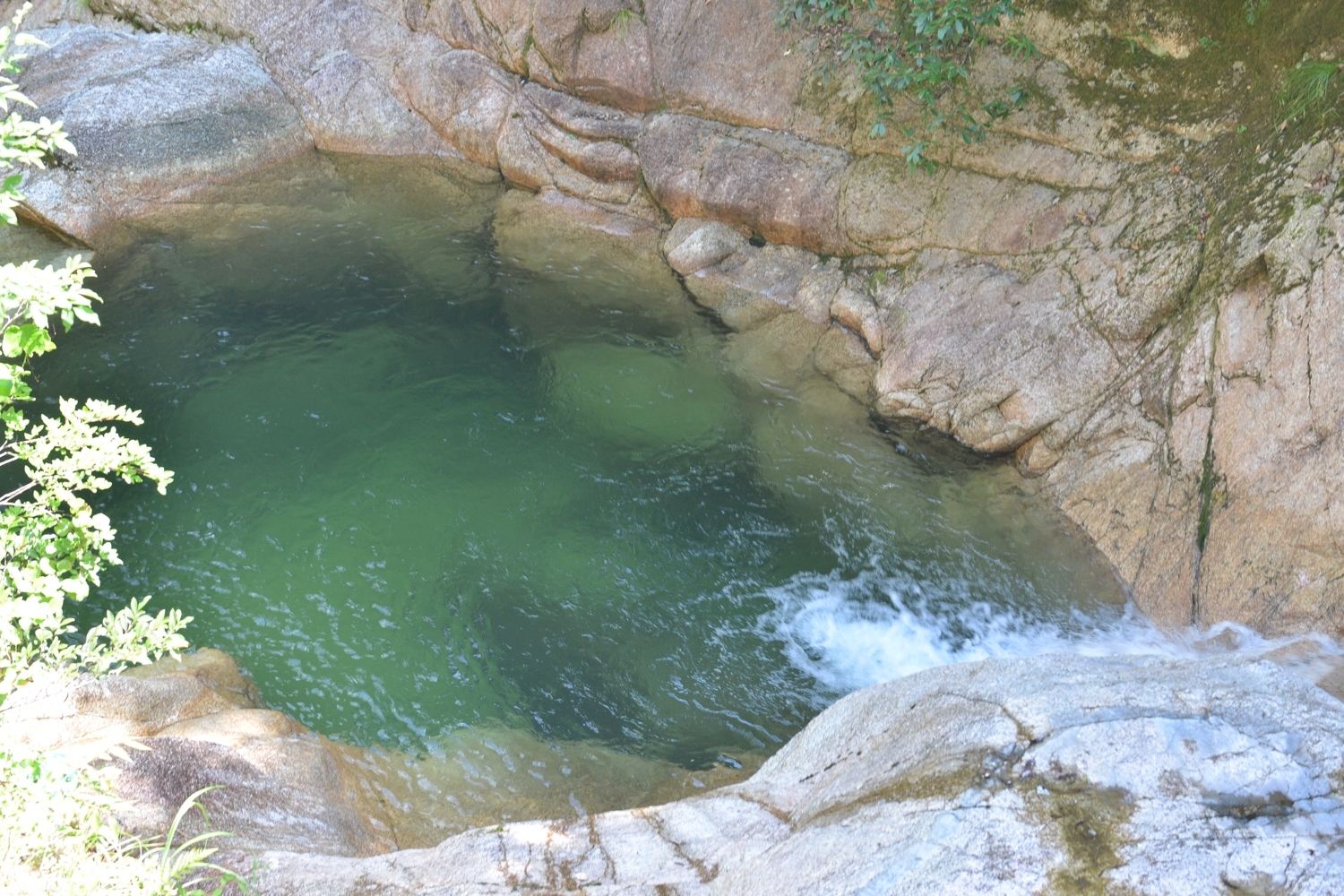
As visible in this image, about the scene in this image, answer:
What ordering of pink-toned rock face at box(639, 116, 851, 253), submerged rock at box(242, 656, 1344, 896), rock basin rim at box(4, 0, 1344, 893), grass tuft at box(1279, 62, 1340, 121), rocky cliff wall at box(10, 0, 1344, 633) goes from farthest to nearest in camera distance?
pink-toned rock face at box(639, 116, 851, 253)
grass tuft at box(1279, 62, 1340, 121)
rocky cliff wall at box(10, 0, 1344, 633)
rock basin rim at box(4, 0, 1344, 893)
submerged rock at box(242, 656, 1344, 896)

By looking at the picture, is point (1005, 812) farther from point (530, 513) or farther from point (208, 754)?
point (530, 513)

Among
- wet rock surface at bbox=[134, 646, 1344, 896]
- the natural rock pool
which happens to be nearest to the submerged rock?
wet rock surface at bbox=[134, 646, 1344, 896]

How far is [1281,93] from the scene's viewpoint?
245 inches

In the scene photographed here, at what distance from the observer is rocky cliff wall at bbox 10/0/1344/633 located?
18.5ft

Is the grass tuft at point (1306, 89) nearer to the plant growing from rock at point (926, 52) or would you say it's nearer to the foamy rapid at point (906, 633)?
the plant growing from rock at point (926, 52)

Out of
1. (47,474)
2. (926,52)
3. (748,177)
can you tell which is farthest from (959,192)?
(47,474)

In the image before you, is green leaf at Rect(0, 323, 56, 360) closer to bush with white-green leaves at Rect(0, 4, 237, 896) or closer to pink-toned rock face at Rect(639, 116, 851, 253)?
bush with white-green leaves at Rect(0, 4, 237, 896)

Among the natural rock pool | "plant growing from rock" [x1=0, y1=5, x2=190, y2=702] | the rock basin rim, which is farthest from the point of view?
the natural rock pool

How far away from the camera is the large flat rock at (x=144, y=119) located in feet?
31.0

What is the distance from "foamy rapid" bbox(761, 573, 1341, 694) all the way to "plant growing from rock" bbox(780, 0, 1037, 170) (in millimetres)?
3695

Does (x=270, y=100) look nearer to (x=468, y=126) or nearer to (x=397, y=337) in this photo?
(x=468, y=126)

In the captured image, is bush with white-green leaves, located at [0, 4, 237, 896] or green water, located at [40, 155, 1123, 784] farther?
green water, located at [40, 155, 1123, 784]

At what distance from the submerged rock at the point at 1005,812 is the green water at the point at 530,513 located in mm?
1498

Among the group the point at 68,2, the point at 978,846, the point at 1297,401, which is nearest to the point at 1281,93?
the point at 1297,401
